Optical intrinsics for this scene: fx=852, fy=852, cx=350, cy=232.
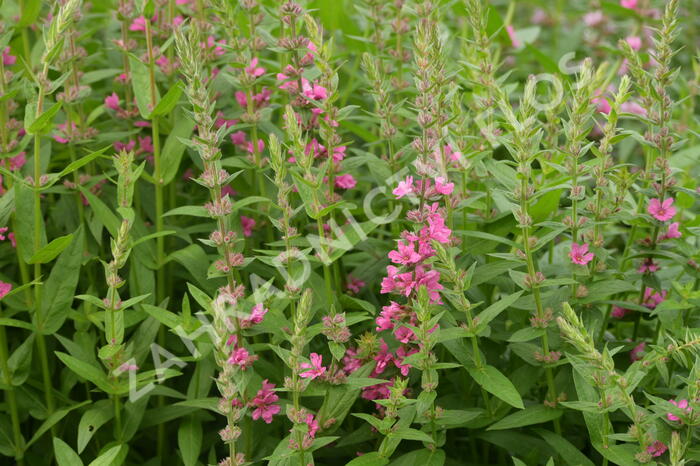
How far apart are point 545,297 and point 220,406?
881mm

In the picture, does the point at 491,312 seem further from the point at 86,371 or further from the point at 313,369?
the point at 86,371

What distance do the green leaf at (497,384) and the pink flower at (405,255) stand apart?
32 cm

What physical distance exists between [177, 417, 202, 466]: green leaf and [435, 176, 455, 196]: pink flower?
88cm

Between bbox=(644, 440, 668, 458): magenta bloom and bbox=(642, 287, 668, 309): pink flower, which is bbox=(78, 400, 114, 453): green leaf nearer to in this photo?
bbox=(644, 440, 668, 458): magenta bloom

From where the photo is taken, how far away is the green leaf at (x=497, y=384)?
190 cm

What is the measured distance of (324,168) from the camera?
1919 mm

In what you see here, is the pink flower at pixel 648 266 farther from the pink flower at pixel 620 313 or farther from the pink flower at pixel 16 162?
the pink flower at pixel 16 162

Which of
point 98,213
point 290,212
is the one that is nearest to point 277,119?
point 98,213

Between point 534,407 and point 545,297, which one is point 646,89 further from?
point 534,407

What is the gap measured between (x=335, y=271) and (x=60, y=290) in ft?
2.42

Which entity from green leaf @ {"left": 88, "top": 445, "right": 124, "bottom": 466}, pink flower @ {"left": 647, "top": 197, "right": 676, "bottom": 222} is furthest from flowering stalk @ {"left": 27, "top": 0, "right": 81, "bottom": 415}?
pink flower @ {"left": 647, "top": 197, "right": 676, "bottom": 222}

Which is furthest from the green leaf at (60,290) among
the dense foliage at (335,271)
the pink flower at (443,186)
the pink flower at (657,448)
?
the pink flower at (657,448)

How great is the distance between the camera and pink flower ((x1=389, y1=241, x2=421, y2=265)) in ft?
6.24

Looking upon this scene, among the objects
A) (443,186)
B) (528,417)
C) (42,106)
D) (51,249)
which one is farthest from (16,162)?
(528,417)
